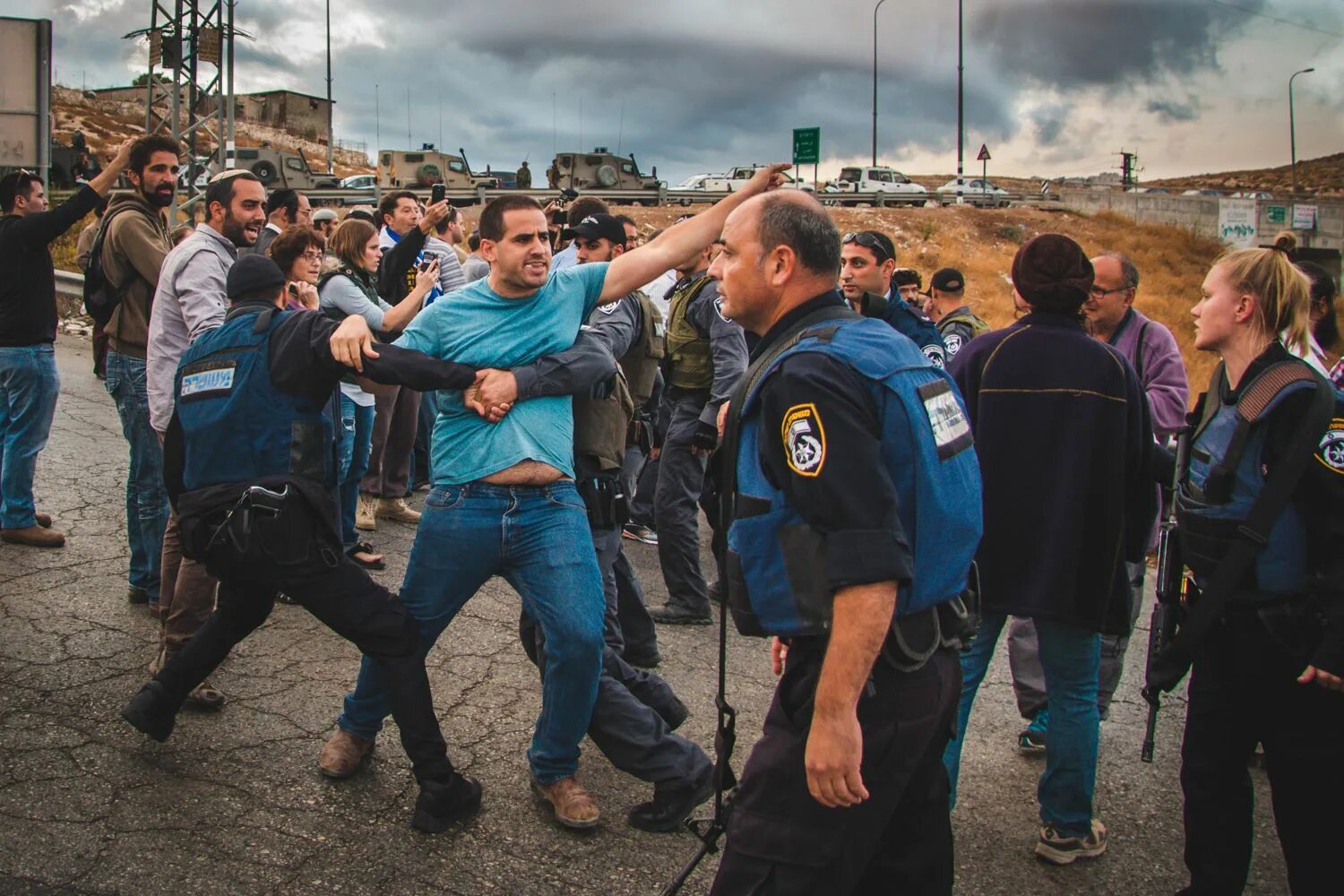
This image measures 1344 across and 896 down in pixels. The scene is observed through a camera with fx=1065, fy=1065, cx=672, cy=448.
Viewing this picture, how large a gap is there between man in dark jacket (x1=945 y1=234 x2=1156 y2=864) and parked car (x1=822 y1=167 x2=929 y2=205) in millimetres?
39281

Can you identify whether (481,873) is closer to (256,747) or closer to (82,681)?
(256,747)

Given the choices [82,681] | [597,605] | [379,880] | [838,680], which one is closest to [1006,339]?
[597,605]

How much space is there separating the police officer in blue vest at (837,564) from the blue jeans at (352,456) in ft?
13.8

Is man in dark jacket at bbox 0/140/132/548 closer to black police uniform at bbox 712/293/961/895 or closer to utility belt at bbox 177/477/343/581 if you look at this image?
utility belt at bbox 177/477/343/581

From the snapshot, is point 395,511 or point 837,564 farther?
point 395,511

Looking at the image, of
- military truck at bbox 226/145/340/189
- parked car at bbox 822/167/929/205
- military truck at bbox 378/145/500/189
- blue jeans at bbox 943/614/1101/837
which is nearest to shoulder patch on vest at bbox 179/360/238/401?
blue jeans at bbox 943/614/1101/837

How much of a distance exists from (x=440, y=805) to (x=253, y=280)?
189 centimetres

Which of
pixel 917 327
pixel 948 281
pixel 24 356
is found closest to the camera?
pixel 24 356

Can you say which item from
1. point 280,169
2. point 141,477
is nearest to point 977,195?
point 280,169

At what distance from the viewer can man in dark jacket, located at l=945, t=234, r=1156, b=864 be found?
3.45 meters

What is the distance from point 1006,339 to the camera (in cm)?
356

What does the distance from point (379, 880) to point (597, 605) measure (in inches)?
41.1

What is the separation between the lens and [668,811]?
11.8ft

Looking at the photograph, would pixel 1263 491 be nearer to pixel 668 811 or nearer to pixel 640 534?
pixel 668 811
